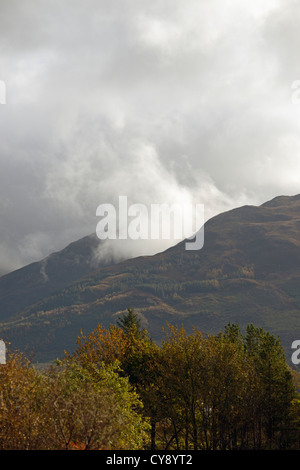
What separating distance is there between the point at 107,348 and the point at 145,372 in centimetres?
1013

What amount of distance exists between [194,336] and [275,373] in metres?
16.4

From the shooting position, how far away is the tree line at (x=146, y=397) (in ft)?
143

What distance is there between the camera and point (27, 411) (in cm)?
4525

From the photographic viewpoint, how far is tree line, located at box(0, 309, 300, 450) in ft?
143

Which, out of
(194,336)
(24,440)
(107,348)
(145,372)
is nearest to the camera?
(24,440)

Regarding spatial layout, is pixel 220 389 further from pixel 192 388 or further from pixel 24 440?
pixel 24 440

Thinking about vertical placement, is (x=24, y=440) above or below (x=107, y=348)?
below

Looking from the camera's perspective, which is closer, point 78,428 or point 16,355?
point 78,428

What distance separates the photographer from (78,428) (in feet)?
137

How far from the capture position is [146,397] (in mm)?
73625
